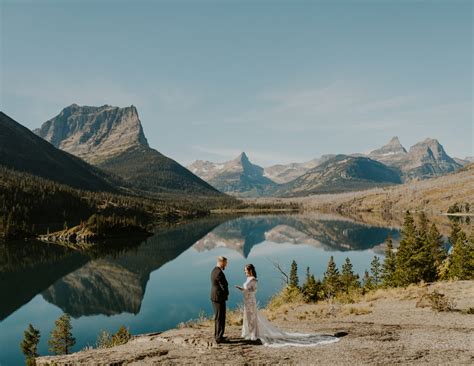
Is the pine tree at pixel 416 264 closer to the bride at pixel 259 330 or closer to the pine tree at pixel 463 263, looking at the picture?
the pine tree at pixel 463 263

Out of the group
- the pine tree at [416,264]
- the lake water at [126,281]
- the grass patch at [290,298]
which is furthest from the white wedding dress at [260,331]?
the lake water at [126,281]

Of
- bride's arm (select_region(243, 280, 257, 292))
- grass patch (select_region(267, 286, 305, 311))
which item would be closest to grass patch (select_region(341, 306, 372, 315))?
grass patch (select_region(267, 286, 305, 311))

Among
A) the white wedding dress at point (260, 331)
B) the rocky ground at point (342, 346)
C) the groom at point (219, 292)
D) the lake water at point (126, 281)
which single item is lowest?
the lake water at point (126, 281)

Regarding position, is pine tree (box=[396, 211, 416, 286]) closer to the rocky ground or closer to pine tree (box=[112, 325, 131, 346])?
the rocky ground

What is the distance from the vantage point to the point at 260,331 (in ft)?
64.6

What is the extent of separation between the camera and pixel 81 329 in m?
59.1

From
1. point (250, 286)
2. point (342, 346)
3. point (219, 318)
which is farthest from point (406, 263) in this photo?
point (219, 318)

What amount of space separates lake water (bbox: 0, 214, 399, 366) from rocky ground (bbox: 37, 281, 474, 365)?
2770cm

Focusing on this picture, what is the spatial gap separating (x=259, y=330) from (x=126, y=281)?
269ft

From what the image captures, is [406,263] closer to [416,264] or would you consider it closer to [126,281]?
[416,264]

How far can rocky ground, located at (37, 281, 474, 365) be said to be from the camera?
16859 mm

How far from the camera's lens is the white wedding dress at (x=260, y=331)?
1928 cm

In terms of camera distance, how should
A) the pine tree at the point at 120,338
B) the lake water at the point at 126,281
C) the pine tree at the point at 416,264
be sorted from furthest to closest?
the lake water at the point at 126,281 < the pine tree at the point at 416,264 < the pine tree at the point at 120,338

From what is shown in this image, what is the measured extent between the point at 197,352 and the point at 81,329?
48310 millimetres
